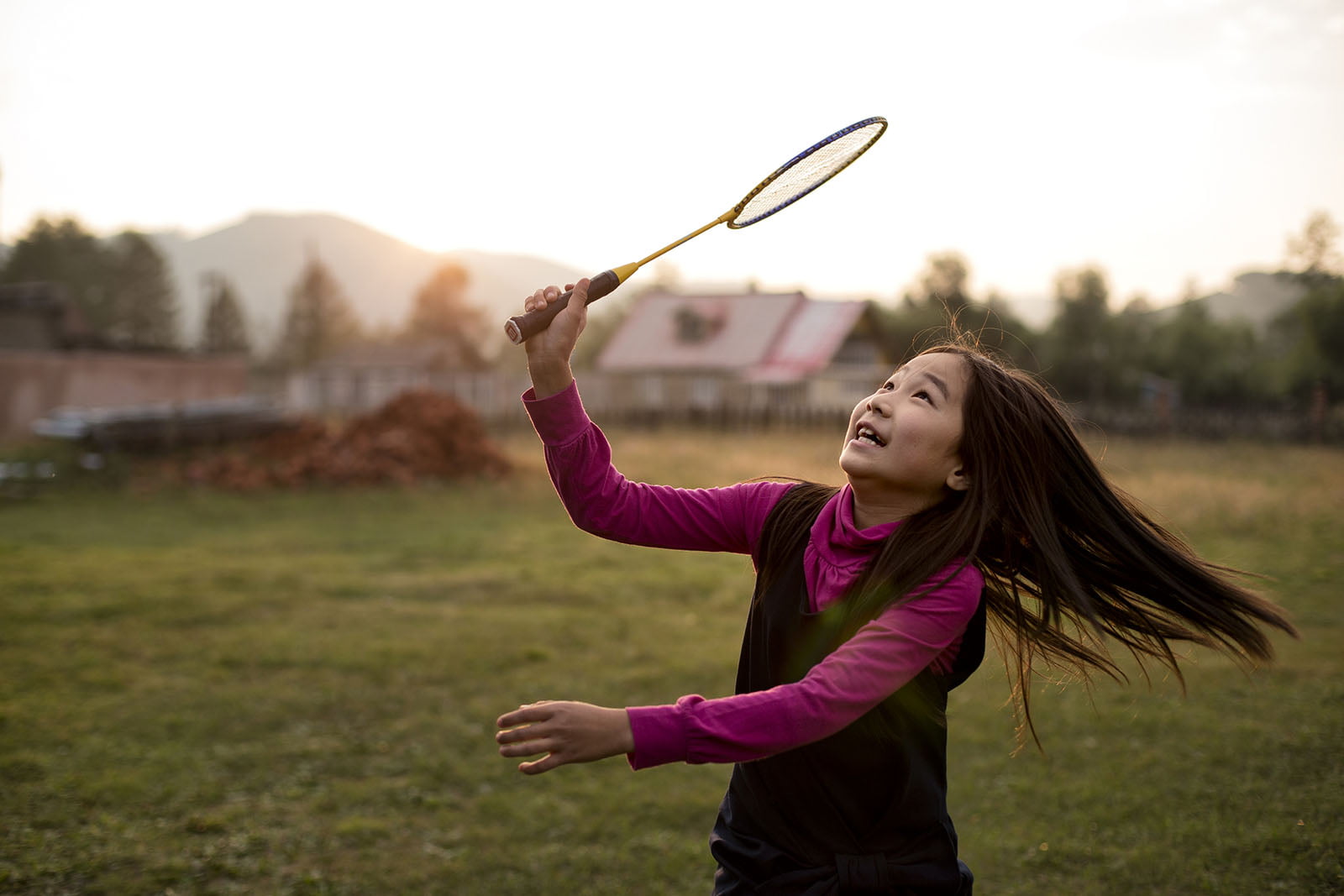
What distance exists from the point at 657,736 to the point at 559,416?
0.84 meters

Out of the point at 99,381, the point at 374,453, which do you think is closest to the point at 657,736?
the point at 374,453

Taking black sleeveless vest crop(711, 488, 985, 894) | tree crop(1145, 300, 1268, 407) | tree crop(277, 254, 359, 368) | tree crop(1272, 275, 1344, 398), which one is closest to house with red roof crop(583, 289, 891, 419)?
tree crop(1145, 300, 1268, 407)

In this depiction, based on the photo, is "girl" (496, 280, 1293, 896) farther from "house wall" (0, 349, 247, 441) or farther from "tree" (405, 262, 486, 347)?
"tree" (405, 262, 486, 347)

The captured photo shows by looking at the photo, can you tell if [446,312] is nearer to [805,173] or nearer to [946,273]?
[946,273]

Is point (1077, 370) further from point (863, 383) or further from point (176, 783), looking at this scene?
point (176, 783)

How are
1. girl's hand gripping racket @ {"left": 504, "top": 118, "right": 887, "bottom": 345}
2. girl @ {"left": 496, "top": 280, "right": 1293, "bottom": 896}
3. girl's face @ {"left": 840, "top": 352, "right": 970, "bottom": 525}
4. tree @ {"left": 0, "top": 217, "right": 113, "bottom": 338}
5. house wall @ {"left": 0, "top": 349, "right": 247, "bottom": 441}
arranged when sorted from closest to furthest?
girl @ {"left": 496, "top": 280, "right": 1293, "bottom": 896} < girl's face @ {"left": 840, "top": 352, "right": 970, "bottom": 525} < girl's hand gripping racket @ {"left": 504, "top": 118, "right": 887, "bottom": 345} < house wall @ {"left": 0, "top": 349, "right": 247, "bottom": 441} < tree @ {"left": 0, "top": 217, "right": 113, "bottom": 338}

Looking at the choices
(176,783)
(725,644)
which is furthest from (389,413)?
(176,783)

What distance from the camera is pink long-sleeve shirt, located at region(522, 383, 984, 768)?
1.78 metres

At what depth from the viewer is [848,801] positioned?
2.20 meters

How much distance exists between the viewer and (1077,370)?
32.2 m

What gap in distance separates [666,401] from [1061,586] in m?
30.2

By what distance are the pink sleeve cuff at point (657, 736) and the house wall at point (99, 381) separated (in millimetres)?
24834

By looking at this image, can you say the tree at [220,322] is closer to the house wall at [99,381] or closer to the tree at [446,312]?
the tree at [446,312]

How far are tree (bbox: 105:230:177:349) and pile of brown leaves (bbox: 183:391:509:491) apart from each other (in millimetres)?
47278
